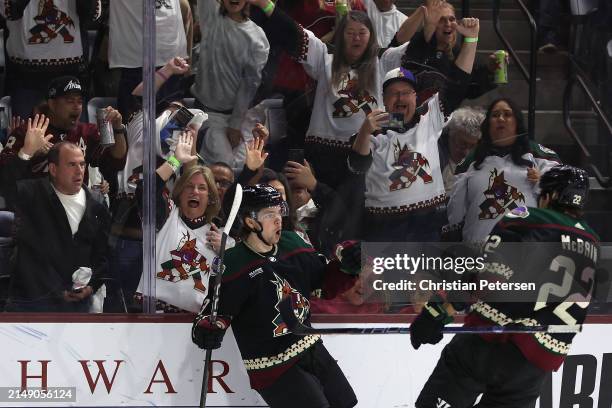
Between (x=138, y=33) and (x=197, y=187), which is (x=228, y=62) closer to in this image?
(x=138, y=33)

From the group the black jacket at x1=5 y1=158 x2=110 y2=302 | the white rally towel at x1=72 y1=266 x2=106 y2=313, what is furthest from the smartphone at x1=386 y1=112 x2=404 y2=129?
the white rally towel at x1=72 y1=266 x2=106 y2=313

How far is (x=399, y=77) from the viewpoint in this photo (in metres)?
5.05

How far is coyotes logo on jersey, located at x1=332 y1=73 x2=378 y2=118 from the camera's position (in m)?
5.04

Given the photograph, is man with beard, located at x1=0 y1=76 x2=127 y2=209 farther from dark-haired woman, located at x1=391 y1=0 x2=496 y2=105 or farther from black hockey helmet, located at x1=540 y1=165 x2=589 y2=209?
black hockey helmet, located at x1=540 y1=165 x2=589 y2=209

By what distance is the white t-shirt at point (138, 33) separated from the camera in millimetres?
4941

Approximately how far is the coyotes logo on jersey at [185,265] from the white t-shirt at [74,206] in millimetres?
364

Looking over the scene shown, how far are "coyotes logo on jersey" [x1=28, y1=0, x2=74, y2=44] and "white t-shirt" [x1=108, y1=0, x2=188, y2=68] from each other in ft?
0.75

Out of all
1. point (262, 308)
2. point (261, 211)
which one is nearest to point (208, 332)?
point (262, 308)

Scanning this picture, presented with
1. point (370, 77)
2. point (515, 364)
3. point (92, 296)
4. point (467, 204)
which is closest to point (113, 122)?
point (92, 296)

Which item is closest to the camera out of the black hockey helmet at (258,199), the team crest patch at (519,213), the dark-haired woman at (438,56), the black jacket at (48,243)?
the black hockey helmet at (258,199)

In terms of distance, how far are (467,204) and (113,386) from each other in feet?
5.01

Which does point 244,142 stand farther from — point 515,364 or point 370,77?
point 515,364

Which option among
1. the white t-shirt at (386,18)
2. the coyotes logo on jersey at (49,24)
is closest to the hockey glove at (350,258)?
the white t-shirt at (386,18)

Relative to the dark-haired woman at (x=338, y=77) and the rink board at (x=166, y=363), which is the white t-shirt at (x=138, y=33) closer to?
the dark-haired woman at (x=338, y=77)
